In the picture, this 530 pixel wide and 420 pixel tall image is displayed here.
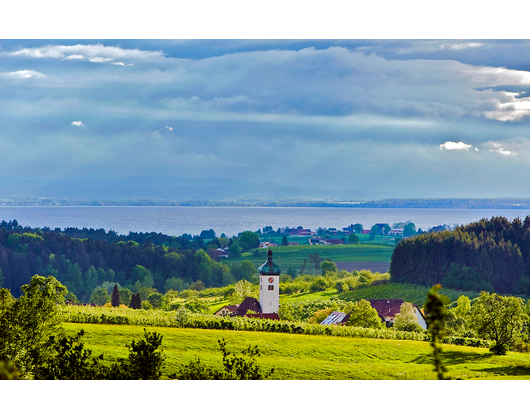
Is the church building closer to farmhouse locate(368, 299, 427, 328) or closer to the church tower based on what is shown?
the church tower

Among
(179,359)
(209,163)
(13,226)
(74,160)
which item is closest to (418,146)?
(209,163)

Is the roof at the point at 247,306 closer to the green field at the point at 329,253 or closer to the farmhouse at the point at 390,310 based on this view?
the farmhouse at the point at 390,310

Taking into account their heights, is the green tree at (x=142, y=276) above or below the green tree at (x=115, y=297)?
above

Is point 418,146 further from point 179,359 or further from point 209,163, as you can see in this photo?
point 179,359

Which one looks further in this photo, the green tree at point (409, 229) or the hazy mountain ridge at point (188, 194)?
the green tree at point (409, 229)

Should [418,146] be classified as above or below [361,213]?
above

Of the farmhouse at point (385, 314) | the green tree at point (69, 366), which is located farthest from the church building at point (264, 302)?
the green tree at point (69, 366)
